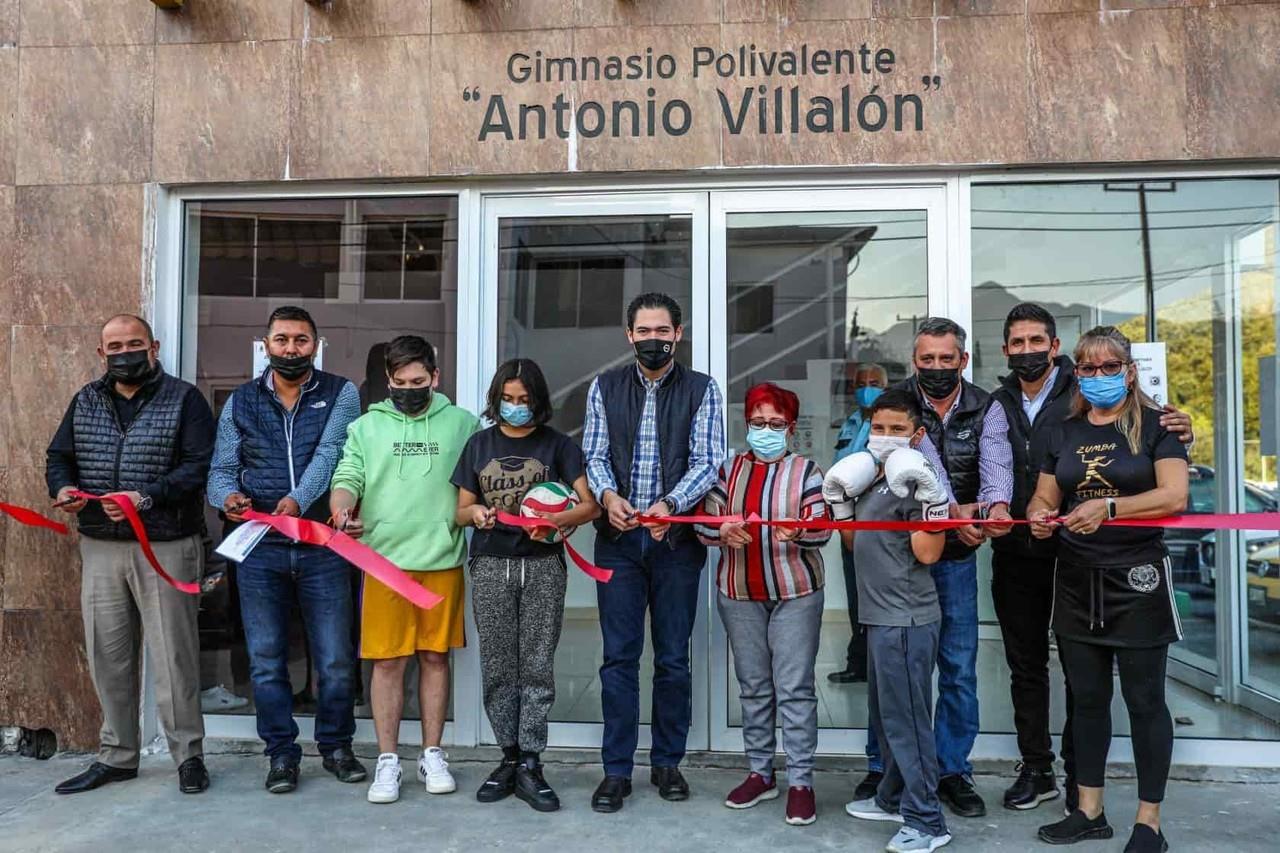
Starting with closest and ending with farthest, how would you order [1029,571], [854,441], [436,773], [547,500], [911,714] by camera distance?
[911,714]
[547,500]
[1029,571]
[436,773]
[854,441]

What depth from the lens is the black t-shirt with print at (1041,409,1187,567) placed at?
3879 mm

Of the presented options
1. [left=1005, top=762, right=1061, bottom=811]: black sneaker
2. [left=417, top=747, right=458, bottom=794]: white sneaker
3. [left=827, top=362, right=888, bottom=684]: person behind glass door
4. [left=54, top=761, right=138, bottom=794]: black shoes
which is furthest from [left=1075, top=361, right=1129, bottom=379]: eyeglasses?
[left=54, top=761, right=138, bottom=794]: black shoes

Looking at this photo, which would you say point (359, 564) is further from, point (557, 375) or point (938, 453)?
point (938, 453)

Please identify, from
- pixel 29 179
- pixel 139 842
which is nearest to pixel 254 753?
pixel 139 842

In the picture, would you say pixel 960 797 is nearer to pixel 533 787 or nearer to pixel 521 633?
pixel 533 787

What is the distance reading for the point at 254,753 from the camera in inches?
209

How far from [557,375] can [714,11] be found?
1.92m

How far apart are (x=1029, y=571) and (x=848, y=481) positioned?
108 cm

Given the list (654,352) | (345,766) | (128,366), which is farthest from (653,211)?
(345,766)

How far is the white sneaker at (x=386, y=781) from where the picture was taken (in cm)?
452

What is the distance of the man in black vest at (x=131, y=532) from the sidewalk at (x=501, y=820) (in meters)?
0.24

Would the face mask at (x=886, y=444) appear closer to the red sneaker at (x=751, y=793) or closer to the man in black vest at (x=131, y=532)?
the red sneaker at (x=751, y=793)

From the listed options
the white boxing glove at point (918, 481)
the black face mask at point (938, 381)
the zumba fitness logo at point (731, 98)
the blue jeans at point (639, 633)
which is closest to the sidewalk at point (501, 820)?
the blue jeans at point (639, 633)

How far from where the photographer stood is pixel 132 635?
4.94 metres
